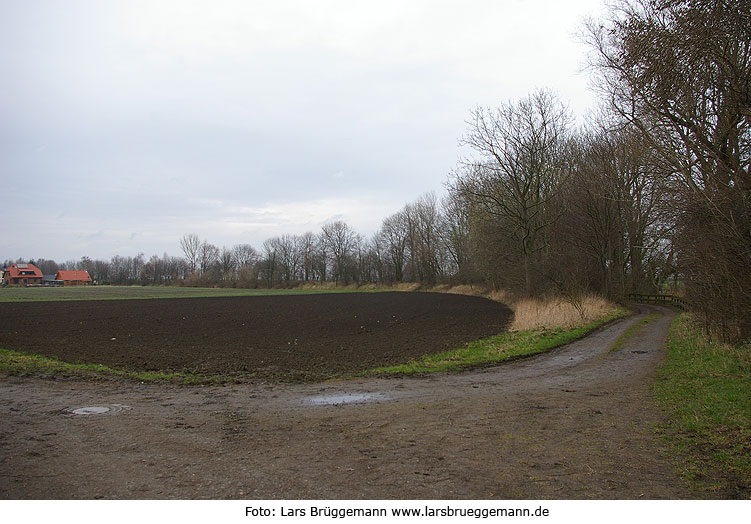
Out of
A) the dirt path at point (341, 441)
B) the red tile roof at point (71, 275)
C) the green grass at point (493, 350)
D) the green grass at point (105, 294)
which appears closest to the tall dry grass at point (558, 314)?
the green grass at point (493, 350)

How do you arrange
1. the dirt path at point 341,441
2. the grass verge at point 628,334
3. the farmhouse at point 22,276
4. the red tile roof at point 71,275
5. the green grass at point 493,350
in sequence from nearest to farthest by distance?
the dirt path at point 341,441 → the green grass at point 493,350 → the grass verge at point 628,334 → the farmhouse at point 22,276 → the red tile roof at point 71,275

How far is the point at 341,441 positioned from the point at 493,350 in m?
9.33

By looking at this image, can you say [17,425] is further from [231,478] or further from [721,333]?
[721,333]

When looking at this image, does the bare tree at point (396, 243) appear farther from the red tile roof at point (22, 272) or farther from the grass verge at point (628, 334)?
the red tile roof at point (22, 272)

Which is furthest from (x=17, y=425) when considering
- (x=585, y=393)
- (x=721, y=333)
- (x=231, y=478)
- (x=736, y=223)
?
(x=721, y=333)

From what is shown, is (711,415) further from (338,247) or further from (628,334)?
(338,247)

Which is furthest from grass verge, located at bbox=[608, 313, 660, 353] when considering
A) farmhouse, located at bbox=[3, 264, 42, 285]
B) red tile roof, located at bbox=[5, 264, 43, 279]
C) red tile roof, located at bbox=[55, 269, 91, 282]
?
red tile roof, located at bbox=[55, 269, 91, 282]

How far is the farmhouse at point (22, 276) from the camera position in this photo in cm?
13100

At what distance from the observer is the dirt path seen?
14.4ft

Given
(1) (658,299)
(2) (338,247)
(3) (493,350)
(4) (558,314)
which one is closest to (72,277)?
(2) (338,247)

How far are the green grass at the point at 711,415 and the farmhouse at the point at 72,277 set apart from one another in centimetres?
16630

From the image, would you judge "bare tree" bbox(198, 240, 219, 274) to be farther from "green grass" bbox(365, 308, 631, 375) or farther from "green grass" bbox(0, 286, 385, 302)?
"green grass" bbox(365, 308, 631, 375)

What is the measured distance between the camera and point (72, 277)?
145875mm

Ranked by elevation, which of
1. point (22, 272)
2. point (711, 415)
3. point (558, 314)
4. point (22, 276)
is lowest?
point (711, 415)
